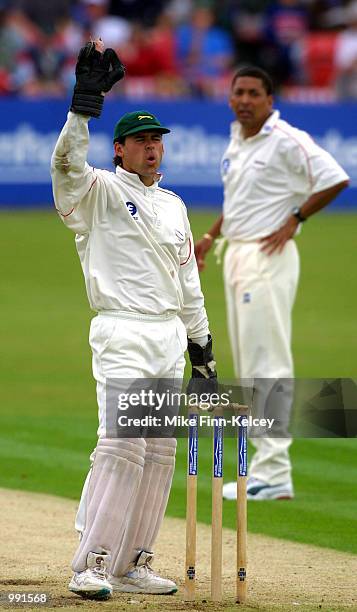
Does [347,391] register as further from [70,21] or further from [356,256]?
[70,21]

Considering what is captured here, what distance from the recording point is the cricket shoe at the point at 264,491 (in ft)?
30.1

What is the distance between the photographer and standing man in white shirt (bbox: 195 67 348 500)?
927 cm

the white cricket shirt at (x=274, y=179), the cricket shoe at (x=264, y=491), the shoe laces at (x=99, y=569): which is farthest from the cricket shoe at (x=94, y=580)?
the white cricket shirt at (x=274, y=179)

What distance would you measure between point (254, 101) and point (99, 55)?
→ 343cm

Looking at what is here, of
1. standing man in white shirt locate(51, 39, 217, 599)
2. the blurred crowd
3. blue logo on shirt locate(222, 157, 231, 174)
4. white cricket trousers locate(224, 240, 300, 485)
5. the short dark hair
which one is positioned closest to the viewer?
standing man in white shirt locate(51, 39, 217, 599)

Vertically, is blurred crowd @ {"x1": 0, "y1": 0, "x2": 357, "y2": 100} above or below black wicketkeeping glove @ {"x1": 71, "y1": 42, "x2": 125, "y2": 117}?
above

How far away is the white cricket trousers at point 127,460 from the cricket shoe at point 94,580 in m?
0.04

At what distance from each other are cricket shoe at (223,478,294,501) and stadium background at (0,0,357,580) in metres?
0.11

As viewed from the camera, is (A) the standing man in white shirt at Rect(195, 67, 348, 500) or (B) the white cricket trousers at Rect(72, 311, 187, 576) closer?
(B) the white cricket trousers at Rect(72, 311, 187, 576)

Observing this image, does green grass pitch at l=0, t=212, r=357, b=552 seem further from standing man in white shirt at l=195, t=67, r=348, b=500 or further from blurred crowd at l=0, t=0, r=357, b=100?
blurred crowd at l=0, t=0, r=357, b=100

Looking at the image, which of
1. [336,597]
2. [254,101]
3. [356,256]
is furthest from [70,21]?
[336,597]

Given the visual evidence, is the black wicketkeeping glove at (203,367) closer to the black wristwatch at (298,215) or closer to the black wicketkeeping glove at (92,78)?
the black wicketkeeping glove at (92,78)

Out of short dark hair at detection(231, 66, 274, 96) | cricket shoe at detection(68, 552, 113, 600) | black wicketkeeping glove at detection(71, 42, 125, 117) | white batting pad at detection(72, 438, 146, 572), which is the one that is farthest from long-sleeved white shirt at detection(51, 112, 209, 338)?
short dark hair at detection(231, 66, 274, 96)

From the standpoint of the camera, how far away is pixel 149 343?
6.45 m
